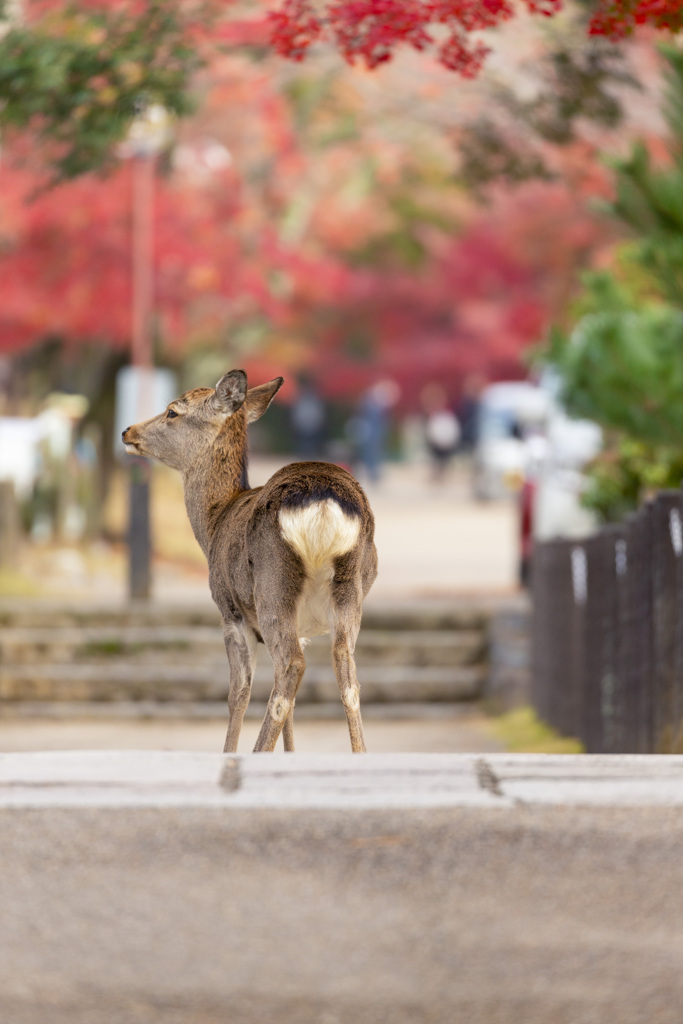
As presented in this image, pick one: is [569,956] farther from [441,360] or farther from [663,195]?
[441,360]

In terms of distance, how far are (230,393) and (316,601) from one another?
2.97 ft

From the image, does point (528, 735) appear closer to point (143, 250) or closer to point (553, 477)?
point (553, 477)

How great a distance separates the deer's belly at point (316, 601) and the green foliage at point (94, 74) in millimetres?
4935

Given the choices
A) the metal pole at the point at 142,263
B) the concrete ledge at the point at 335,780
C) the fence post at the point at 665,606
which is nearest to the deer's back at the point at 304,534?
the concrete ledge at the point at 335,780

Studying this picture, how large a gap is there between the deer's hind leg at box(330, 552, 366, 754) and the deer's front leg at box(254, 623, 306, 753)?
0.13 meters

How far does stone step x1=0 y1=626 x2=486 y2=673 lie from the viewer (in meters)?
13.3

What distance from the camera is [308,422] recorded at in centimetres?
4584

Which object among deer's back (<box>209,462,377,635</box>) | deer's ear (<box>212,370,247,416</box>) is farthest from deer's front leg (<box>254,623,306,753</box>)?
deer's ear (<box>212,370,247,416</box>)

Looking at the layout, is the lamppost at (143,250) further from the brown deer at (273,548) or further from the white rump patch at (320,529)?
the white rump patch at (320,529)

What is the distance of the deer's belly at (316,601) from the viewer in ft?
19.0

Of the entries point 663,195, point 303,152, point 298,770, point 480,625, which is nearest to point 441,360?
point 303,152

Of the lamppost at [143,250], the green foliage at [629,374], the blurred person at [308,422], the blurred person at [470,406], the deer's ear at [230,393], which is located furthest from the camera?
the blurred person at [308,422]

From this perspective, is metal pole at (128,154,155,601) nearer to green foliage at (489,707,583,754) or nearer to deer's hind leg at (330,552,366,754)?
green foliage at (489,707,583,754)

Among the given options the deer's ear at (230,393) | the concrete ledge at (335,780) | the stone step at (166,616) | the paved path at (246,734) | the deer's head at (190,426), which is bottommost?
the paved path at (246,734)
